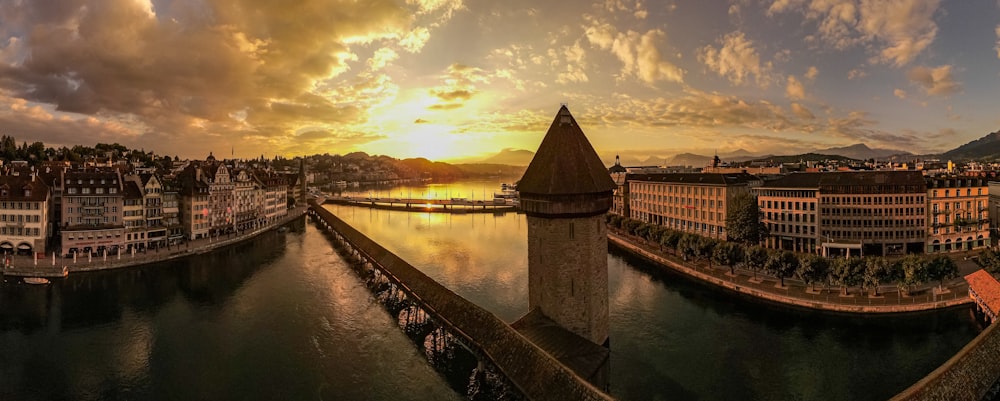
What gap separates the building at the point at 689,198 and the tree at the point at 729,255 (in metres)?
16.0

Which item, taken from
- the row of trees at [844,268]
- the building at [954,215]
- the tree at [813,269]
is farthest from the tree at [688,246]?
the building at [954,215]

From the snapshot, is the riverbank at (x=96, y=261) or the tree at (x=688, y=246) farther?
the tree at (x=688, y=246)

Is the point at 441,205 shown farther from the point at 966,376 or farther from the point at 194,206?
the point at 966,376

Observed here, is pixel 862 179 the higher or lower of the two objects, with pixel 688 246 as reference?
higher

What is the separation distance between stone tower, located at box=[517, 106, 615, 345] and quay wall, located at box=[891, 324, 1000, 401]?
9354 mm

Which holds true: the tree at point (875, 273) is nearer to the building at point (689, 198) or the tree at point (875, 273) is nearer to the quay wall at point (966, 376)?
the quay wall at point (966, 376)

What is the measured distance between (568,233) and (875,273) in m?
27.0

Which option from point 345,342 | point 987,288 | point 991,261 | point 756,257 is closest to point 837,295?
point 756,257

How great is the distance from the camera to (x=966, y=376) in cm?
1557

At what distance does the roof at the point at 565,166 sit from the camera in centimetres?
1753

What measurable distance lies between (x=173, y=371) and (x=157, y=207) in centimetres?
3996

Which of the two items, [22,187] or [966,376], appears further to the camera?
[22,187]

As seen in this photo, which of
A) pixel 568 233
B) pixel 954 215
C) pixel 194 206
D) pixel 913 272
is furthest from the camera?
pixel 194 206

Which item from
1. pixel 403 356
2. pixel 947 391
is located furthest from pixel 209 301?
pixel 947 391
